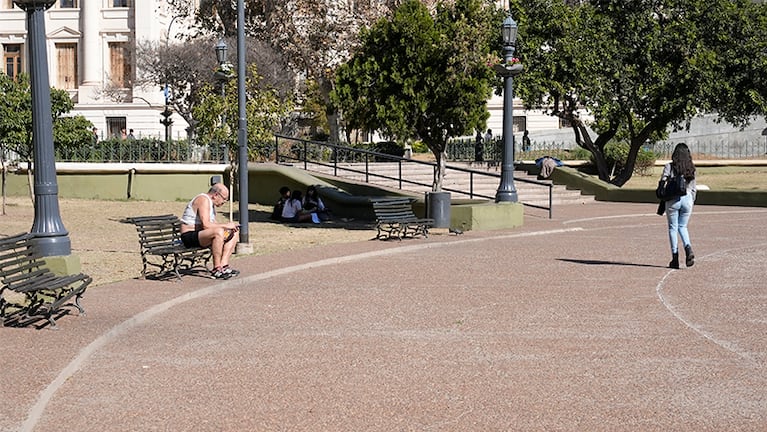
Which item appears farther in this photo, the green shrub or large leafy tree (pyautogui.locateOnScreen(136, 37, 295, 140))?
the green shrub

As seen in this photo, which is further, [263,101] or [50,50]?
[50,50]

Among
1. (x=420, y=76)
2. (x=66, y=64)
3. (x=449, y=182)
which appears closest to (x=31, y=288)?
(x=420, y=76)

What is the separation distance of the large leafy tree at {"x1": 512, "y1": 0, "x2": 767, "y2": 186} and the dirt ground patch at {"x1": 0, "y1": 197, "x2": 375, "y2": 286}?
35.9 ft

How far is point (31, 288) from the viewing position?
32.3ft

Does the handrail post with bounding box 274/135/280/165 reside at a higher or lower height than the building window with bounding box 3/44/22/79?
lower

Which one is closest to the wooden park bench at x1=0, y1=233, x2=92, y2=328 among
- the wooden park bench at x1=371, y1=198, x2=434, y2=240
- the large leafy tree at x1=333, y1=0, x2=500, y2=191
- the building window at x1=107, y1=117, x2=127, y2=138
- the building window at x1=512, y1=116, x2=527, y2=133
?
the wooden park bench at x1=371, y1=198, x2=434, y2=240

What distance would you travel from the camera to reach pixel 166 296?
39.6 feet

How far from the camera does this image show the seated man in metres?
13.6

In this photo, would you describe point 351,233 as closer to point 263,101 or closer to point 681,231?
point 263,101

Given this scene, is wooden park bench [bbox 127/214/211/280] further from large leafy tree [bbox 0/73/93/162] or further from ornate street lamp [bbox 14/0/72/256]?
large leafy tree [bbox 0/73/93/162]

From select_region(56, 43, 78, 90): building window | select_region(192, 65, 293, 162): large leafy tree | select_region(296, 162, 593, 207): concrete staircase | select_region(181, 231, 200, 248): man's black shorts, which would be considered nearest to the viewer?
select_region(181, 231, 200, 248): man's black shorts

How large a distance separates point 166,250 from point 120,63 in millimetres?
47232

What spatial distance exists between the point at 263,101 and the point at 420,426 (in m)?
18.3

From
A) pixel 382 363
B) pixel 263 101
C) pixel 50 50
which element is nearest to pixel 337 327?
pixel 382 363
